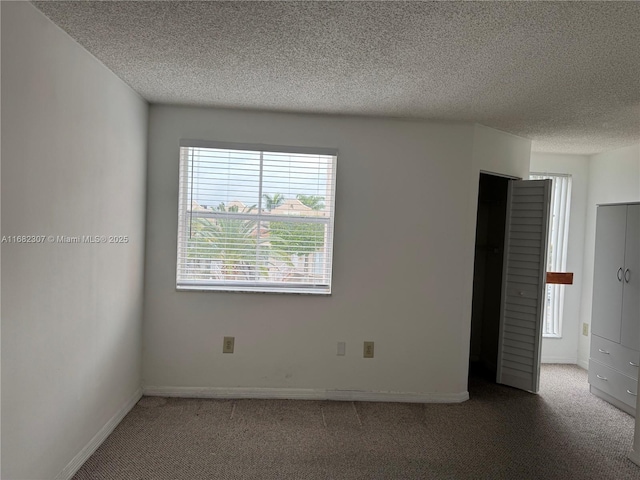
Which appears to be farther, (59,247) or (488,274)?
(488,274)

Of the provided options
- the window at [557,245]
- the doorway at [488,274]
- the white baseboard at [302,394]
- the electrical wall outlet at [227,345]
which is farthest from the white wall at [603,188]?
the electrical wall outlet at [227,345]

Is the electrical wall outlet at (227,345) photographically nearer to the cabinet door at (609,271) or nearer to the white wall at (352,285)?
the white wall at (352,285)

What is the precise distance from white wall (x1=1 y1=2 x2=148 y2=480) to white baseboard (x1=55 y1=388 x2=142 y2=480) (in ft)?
0.08

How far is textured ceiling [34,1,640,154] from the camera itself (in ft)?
6.02

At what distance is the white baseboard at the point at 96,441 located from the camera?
2.35m

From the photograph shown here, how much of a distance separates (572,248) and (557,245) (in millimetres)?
158

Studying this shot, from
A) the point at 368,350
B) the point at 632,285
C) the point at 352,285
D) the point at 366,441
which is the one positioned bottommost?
Result: the point at 366,441

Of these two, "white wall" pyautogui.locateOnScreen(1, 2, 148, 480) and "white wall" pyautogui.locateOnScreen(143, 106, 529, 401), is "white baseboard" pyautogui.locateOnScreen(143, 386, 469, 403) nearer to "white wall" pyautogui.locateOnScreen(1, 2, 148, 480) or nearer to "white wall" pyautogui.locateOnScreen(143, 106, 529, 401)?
"white wall" pyautogui.locateOnScreen(143, 106, 529, 401)

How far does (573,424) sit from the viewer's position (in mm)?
3332

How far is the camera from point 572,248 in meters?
4.90

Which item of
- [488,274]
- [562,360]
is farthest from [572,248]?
[562,360]

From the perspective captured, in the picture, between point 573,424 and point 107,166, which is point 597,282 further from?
point 107,166

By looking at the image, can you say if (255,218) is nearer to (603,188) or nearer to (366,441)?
(366,441)

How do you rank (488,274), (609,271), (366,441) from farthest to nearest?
(488,274) → (609,271) → (366,441)
